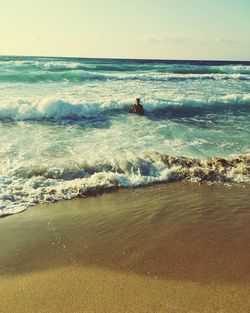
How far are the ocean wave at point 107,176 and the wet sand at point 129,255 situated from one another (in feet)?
1.26

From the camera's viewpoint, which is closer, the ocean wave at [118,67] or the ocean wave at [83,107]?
the ocean wave at [83,107]

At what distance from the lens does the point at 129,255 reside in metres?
4.52

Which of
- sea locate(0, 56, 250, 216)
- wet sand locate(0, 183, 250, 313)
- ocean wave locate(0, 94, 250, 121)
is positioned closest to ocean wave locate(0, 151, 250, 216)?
sea locate(0, 56, 250, 216)

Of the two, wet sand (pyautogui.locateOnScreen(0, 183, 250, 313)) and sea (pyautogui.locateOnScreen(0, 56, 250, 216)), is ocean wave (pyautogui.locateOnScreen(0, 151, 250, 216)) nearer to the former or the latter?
sea (pyautogui.locateOnScreen(0, 56, 250, 216))

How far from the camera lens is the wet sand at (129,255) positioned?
3.68 metres

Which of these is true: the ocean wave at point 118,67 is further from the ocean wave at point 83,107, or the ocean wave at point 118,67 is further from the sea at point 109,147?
the sea at point 109,147

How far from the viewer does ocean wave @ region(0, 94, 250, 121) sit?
13445mm

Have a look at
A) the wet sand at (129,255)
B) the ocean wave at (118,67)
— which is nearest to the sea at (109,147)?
the wet sand at (129,255)

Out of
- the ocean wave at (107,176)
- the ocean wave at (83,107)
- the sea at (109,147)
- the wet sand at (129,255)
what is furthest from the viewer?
the ocean wave at (83,107)

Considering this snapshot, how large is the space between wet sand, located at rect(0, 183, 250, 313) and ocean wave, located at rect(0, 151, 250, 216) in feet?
1.26

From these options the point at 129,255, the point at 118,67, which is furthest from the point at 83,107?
the point at 118,67

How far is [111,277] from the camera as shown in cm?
408

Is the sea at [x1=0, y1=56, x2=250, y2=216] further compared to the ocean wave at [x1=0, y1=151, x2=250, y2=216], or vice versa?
the sea at [x1=0, y1=56, x2=250, y2=216]

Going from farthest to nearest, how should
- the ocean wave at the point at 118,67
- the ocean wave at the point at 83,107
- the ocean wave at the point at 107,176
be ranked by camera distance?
the ocean wave at the point at 118,67, the ocean wave at the point at 83,107, the ocean wave at the point at 107,176
